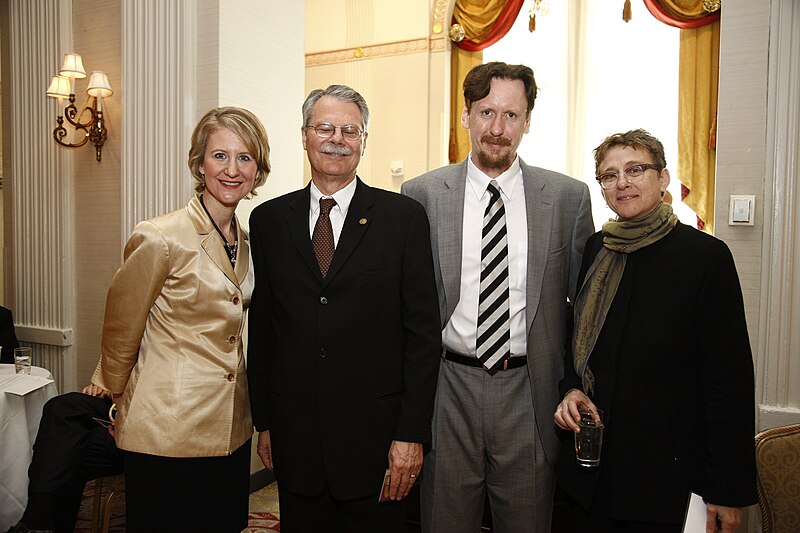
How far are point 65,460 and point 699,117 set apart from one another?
15.9 ft

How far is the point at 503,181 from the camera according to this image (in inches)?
78.1

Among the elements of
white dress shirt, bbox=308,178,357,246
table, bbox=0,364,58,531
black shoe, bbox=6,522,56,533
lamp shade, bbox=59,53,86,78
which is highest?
lamp shade, bbox=59,53,86,78

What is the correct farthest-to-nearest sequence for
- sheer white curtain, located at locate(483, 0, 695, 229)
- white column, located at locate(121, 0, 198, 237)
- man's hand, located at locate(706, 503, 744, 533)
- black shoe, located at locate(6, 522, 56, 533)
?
sheer white curtain, located at locate(483, 0, 695, 229) → white column, located at locate(121, 0, 198, 237) → black shoe, located at locate(6, 522, 56, 533) → man's hand, located at locate(706, 503, 744, 533)

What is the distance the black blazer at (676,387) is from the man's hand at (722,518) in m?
0.04

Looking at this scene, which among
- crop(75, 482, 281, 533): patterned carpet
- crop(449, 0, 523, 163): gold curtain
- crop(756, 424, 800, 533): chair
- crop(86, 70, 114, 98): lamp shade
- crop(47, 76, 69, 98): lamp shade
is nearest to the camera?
crop(756, 424, 800, 533): chair

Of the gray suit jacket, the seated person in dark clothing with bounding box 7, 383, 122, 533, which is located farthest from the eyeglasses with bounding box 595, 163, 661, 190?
the seated person in dark clothing with bounding box 7, 383, 122, 533

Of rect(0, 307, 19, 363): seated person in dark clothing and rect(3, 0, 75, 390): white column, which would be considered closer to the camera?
rect(0, 307, 19, 363): seated person in dark clothing

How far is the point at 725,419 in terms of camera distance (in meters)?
1.56

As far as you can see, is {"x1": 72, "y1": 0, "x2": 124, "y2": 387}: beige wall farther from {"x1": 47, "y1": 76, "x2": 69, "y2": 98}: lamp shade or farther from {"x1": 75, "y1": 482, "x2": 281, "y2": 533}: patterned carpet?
{"x1": 75, "y1": 482, "x2": 281, "y2": 533}: patterned carpet

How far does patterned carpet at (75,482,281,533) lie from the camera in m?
3.04

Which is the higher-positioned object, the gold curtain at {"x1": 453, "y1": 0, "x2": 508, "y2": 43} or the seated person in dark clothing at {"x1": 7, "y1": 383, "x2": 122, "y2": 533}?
the gold curtain at {"x1": 453, "y1": 0, "x2": 508, "y2": 43}

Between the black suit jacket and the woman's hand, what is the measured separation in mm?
379

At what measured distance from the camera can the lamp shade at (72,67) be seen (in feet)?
11.3

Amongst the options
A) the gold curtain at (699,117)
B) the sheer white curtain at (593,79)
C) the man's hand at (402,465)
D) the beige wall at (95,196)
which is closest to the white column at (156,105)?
the beige wall at (95,196)
